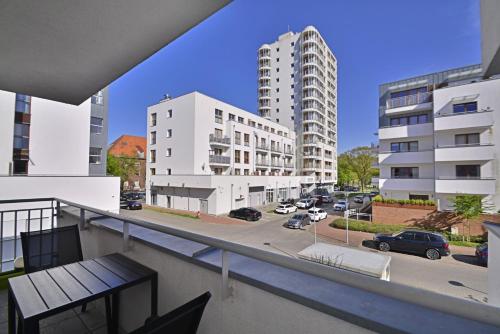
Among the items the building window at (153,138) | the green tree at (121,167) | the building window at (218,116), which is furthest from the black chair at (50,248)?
the green tree at (121,167)

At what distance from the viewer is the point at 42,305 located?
145cm

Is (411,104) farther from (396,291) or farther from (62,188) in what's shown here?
(62,188)

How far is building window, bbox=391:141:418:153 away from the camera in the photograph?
53.6 ft

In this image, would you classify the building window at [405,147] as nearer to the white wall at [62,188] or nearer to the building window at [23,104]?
the white wall at [62,188]

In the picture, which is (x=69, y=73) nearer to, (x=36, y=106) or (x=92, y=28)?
(x=92, y=28)

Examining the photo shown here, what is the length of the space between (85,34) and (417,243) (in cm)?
1246

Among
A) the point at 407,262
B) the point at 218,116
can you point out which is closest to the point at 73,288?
the point at 407,262

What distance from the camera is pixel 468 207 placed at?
1210 cm

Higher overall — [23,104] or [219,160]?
[23,104]

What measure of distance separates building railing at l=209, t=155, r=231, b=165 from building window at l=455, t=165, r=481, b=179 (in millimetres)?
17188

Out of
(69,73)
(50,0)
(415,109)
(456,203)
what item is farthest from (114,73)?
(415,109)

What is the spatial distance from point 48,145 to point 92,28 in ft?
49.1

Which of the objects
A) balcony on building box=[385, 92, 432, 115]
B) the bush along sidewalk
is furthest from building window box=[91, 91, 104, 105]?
balcony on building box=[385, 92, 432, 115]

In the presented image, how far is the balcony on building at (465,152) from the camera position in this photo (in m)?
13.2
